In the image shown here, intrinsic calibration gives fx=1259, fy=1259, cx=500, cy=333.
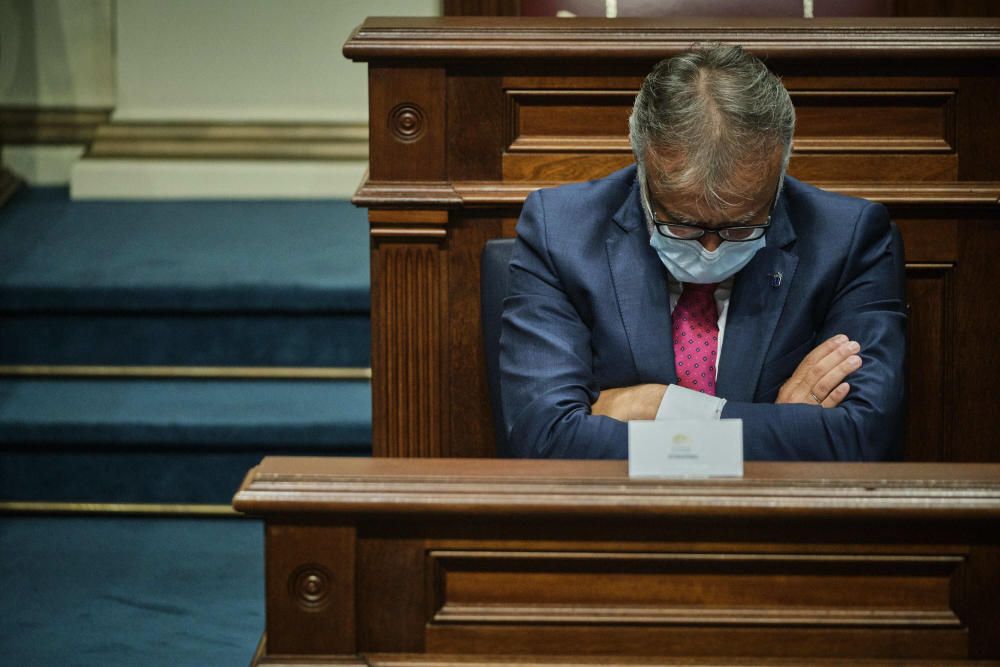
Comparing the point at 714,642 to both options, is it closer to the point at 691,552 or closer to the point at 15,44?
the point at 691,552

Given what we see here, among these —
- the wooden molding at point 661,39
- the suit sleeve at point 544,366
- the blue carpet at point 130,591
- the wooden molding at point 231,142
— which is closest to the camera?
the suit sleeve at point 544,366

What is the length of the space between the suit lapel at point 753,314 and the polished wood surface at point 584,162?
0.18 metres

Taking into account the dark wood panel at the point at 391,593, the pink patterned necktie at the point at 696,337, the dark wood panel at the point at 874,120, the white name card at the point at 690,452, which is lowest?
the dark wood panel at the point at 391,593

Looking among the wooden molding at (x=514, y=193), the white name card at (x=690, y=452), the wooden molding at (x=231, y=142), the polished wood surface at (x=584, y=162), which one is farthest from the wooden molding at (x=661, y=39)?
the wooden molding at (x=231, y=142)

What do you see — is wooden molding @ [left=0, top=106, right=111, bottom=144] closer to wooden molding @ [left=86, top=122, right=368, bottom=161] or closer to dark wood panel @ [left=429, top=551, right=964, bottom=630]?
wooden molding @ [left=86, top=122, right=368, bottom=161]

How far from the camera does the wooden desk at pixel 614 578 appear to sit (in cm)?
91

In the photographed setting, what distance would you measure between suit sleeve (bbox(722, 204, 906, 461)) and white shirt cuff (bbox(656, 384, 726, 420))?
0.01 metres

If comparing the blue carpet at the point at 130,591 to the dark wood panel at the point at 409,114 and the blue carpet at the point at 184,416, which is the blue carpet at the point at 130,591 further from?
the dark wood panel at the point at 409,114

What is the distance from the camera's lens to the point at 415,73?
1494 mm

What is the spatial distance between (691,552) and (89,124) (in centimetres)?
270

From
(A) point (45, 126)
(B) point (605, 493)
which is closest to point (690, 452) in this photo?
(B) point (605, 493)

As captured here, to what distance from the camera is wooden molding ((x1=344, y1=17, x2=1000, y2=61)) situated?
1463mm

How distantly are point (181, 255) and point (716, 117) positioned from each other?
1.64 metres

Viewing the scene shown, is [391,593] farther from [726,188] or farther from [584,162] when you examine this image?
[584,162]
